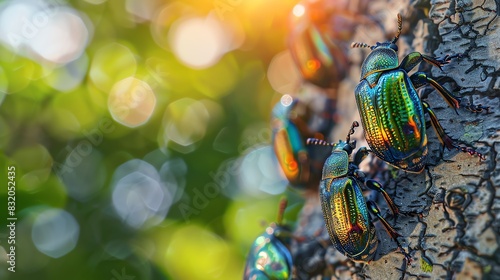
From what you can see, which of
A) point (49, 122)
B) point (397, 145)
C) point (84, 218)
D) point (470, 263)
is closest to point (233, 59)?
point (49, 122)

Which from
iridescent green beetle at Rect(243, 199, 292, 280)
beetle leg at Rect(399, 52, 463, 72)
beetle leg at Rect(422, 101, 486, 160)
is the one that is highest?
beetle leg at Rect(399, 52, 463, 72)

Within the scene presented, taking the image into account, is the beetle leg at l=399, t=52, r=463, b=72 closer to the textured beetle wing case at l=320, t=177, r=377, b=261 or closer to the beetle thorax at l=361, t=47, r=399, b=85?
the beetle thorax at l=361, t=47, r=399, b=85

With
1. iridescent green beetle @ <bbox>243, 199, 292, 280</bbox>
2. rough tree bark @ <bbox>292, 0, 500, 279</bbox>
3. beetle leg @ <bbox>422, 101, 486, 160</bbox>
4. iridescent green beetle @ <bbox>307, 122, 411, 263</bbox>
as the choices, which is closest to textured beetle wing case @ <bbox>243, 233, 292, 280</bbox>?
iridescent green beetle @ <bbox>243, 199, 292, 280</bbox>

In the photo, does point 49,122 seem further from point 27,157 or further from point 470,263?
point 470,263

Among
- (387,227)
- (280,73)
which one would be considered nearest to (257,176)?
(280,73)

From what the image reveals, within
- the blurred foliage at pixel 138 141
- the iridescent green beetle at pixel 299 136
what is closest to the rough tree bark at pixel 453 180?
the iridescent green beetle at pixel 299 136

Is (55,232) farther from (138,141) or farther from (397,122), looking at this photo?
(397,122)

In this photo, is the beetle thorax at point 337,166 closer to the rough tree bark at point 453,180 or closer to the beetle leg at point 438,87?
the rough tree bark at point 453,180
